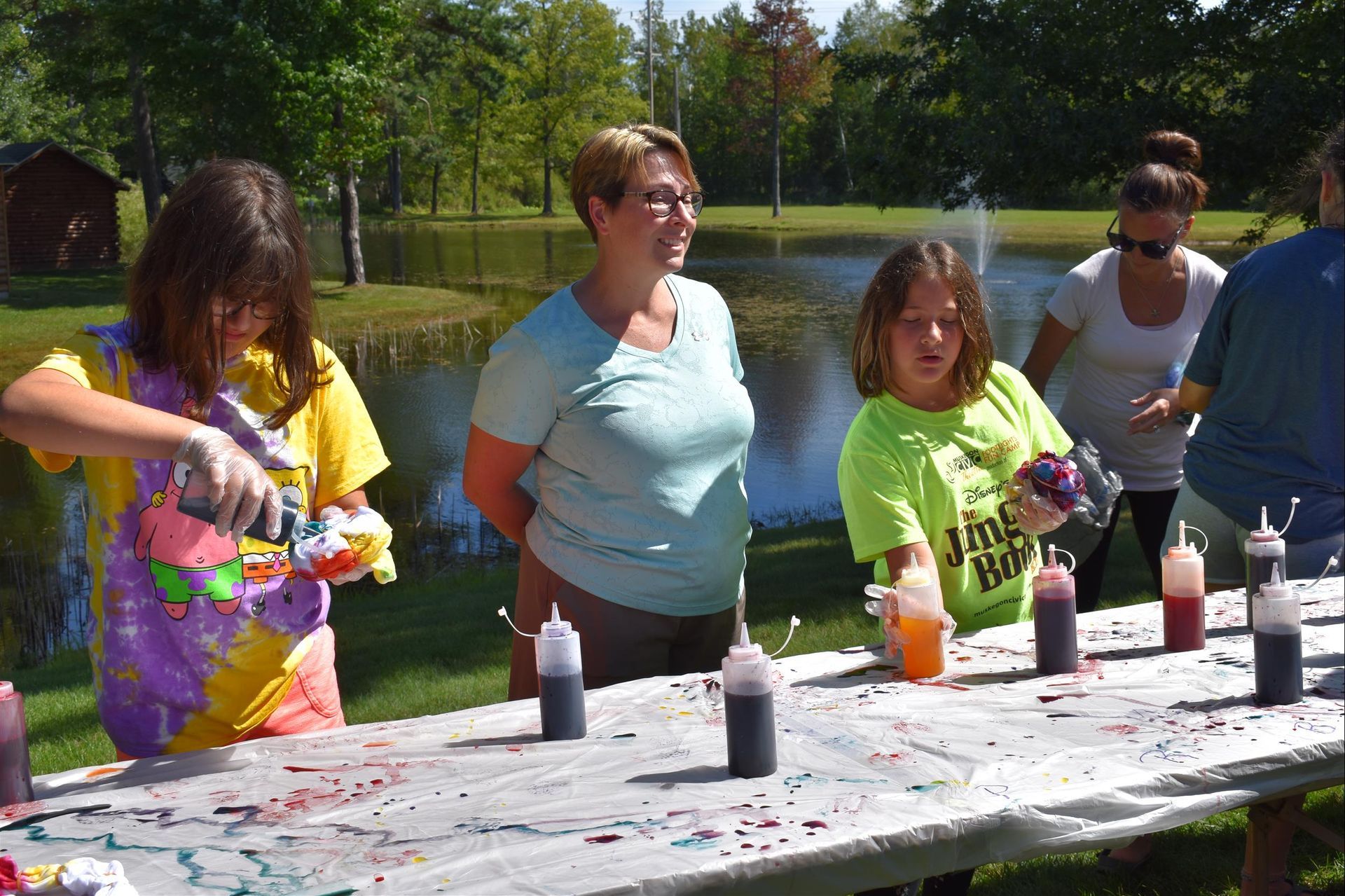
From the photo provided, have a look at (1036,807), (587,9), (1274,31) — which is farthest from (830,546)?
(587,9)

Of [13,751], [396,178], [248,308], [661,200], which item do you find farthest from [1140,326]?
[396,178]

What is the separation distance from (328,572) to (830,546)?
19.8 ft

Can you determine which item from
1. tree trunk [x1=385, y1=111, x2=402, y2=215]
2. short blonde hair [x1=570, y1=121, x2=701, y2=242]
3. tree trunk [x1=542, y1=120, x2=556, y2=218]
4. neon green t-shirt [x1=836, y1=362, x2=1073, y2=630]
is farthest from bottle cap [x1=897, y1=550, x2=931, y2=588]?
tree trunk [x1=542, y1=120, x2=556, y2=218]

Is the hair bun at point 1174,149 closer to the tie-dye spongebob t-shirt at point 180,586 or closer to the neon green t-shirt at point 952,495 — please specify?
the neon green t-shirt at point 952,495

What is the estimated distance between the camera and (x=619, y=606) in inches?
113

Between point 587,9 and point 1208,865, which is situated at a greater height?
point 587,9

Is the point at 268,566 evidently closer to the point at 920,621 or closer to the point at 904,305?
the point at 920,621

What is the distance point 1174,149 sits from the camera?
4059 millimetres

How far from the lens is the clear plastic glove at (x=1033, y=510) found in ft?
9.00

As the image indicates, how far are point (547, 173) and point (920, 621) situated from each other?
2224 inches

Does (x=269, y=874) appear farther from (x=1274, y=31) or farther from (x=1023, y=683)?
(x=1274, y=31)

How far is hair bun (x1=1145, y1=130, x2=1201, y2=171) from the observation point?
404 centimetres

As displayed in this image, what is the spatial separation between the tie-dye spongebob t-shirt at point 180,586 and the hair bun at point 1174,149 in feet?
10.00

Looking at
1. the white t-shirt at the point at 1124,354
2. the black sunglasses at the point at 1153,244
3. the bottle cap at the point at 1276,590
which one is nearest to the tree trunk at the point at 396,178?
the white t-shirt at the point at 1124,354
